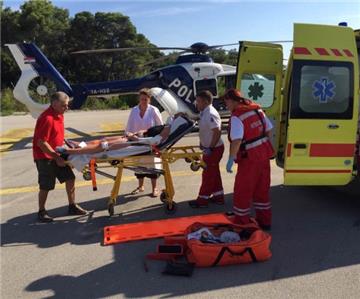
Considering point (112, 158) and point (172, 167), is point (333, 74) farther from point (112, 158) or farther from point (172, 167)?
point (172, 167)

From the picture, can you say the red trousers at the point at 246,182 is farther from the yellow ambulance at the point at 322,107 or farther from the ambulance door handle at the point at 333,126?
the ambulance door handle at the point at 333,126

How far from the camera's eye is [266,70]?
6.51 m

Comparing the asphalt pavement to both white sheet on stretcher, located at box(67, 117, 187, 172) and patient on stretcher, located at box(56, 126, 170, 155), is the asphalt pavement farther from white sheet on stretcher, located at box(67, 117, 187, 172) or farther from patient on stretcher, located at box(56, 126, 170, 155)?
patient on stretcher, located at box(56, 126, 170, 155)

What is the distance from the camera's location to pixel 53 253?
4887mm

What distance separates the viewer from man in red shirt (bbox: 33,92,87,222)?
5590mm

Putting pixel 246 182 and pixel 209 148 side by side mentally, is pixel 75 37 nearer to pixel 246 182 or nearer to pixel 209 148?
pixel 209 148

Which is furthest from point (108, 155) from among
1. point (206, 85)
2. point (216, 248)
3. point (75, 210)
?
point (206, 85)

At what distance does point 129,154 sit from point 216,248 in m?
2.02

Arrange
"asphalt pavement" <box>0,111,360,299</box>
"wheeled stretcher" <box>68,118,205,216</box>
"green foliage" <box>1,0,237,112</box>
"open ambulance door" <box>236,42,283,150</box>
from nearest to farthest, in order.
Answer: "asphalt pavement" <box>0,111,360,299</box> → "wheeled stretcher" <box>68,118,205,216</box> → "open ambulance door" <box>236,42,283,150</box> → "green foliage" <box>1,0,237,112</box>

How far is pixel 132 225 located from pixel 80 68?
131ft

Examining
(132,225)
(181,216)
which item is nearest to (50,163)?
(132,225)

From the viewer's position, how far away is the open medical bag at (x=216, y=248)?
4383mm

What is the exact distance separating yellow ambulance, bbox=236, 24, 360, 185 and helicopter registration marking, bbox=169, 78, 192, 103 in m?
9.42

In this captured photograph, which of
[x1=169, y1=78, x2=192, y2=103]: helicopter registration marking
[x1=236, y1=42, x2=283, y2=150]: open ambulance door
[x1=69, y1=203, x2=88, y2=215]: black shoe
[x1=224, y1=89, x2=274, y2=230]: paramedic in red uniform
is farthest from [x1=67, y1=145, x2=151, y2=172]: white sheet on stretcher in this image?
[x1=169, y1=78, x2=192, y2=103]: helicopter registration marking
